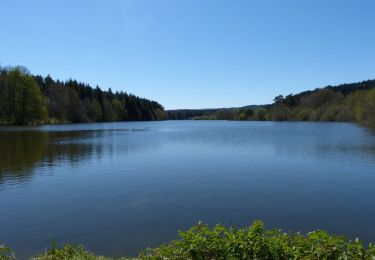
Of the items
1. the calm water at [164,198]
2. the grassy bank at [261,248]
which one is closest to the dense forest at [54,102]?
the calm water at [164,198]

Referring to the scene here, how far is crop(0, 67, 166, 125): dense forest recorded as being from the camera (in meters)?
87.9

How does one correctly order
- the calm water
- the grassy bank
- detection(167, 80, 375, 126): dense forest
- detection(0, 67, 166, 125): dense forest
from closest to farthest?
the grassy bank < the calm water < detection(0, 67, 166, 125): dense forest < detection(167, 80, 375, 126): dense forest

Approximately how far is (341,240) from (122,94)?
178 metres

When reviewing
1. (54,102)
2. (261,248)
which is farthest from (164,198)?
(54,102)

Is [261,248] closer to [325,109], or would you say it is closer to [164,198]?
[164,198]

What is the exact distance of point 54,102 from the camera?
111 meters

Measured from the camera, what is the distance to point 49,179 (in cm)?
2006

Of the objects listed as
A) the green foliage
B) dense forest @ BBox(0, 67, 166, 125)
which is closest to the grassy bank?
the green foliage

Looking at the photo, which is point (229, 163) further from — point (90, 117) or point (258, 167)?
point (90, 117)

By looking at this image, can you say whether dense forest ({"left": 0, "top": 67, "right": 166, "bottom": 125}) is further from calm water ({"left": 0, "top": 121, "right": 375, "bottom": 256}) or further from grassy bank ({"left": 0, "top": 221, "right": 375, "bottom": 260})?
grassy bank ({"left": 0, "top": 221, "right": 375, "bottom": 260})

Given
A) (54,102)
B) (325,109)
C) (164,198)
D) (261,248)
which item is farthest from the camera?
(325,109)

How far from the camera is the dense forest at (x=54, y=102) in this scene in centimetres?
8788

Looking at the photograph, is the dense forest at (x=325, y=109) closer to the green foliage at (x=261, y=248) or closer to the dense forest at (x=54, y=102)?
the dense forest at (x=54, y=102)

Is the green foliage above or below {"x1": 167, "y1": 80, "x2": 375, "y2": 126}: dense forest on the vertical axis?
below
